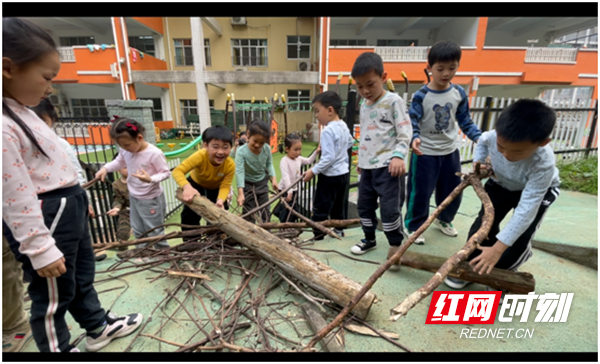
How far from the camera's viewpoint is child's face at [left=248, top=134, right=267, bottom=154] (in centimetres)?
286

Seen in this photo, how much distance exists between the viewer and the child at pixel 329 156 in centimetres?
254

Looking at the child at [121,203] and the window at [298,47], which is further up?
the window at [298,47]

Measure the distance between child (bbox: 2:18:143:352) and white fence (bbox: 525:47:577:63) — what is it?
1478 cm

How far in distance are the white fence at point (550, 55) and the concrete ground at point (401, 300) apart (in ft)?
37.7

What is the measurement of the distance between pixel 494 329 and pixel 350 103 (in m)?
2.65

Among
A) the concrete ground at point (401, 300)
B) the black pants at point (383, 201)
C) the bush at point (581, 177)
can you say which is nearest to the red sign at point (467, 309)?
the concrete ground at point (401, 300)

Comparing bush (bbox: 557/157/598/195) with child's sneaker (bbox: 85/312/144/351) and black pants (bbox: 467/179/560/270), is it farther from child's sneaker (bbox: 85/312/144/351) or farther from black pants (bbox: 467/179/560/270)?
child's sneaker (bbox: 85/312/144/351)

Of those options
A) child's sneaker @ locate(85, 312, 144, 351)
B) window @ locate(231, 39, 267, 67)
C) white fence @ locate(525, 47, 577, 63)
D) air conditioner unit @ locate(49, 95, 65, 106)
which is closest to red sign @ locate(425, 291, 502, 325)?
child's sneaker @ locate(85, 312, 144, 351)

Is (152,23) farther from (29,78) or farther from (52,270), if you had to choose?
(52,270)

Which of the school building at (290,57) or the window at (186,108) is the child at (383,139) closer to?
the school building at (290,57)

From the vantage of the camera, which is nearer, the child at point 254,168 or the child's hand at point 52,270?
the child's hand at point 52,270

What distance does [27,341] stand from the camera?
4.99 feet

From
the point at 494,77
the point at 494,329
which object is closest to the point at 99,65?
the point at 494,329

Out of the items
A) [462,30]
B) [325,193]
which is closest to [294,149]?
[325,193]
